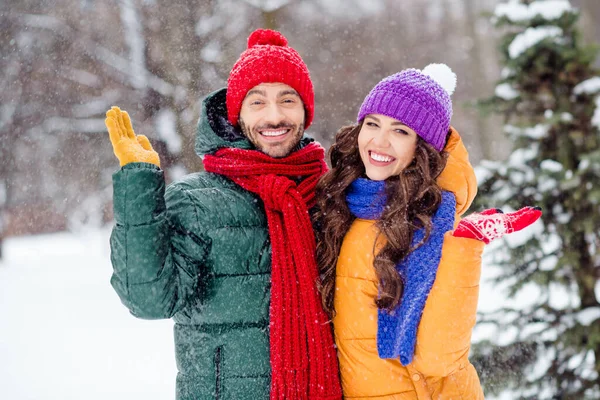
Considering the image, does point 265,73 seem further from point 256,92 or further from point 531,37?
point 531,37

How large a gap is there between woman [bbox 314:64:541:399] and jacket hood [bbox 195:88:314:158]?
1.33ft

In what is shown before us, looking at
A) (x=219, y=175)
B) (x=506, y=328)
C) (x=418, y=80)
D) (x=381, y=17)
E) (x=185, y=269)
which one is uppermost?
(x=381, y=17)

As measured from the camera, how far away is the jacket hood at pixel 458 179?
2422mm

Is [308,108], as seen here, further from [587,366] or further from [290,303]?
[587,366]

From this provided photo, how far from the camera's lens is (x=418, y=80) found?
2.45 metres

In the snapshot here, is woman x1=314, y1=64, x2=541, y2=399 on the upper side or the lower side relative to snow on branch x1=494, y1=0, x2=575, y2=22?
lower

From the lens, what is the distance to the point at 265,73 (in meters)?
2.62

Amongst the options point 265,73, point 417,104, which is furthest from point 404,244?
point 265,73

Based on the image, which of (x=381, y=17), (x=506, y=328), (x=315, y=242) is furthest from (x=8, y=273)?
(x=315, y=242)

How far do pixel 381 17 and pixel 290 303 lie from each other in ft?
29.0

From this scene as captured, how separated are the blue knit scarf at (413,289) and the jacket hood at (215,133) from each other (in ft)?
2.23

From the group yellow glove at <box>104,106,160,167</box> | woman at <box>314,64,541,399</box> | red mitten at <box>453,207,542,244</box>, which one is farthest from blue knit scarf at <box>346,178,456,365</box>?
yellow glove at <box>104,106,160,167</box>

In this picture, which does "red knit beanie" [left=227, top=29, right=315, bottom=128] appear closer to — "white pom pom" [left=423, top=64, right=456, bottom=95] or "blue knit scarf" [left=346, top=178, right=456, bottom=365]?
"white pom pom" [left=423, top=64, right=456, bottom=95]

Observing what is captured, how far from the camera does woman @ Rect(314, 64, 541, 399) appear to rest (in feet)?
6.73
